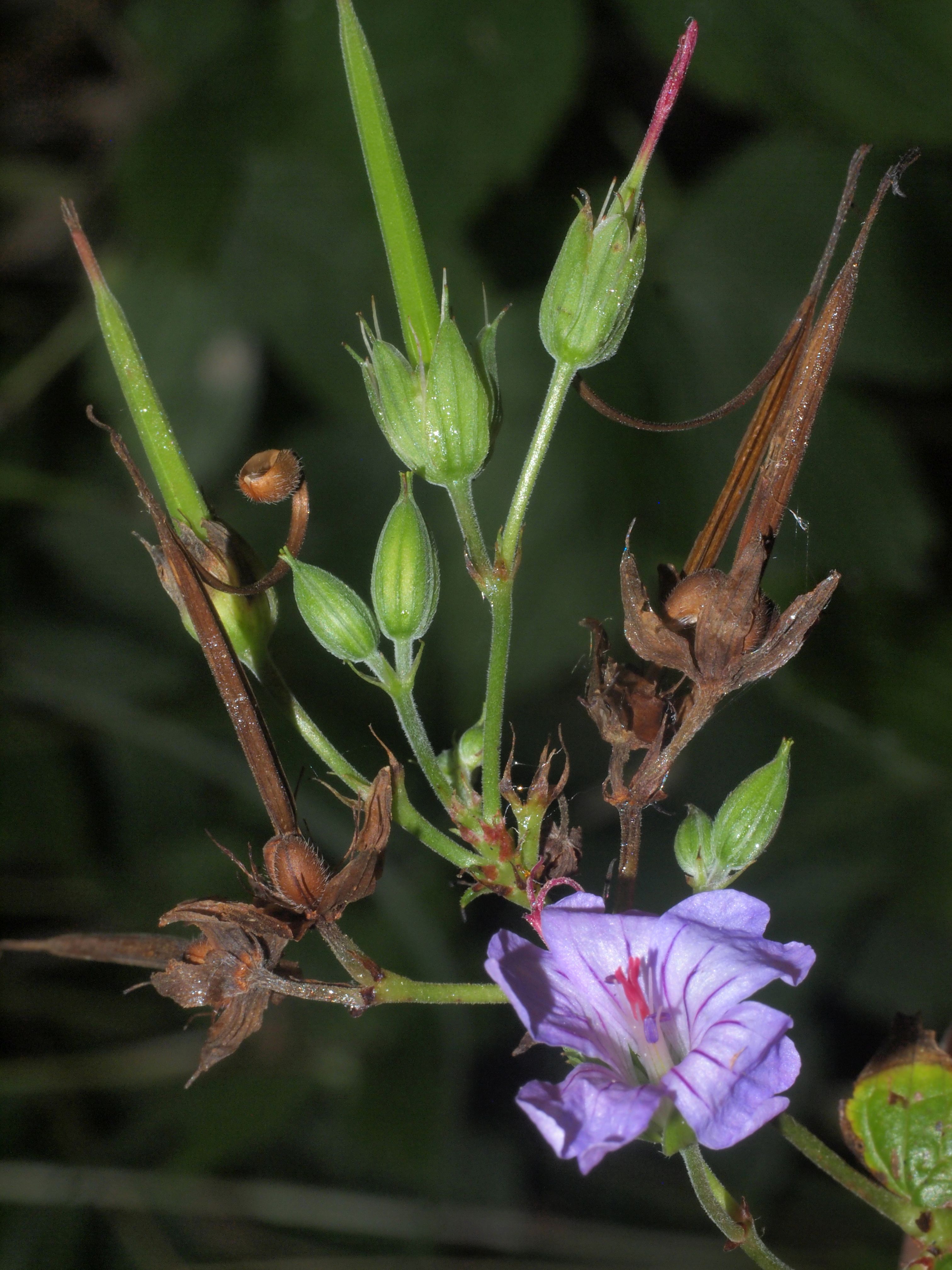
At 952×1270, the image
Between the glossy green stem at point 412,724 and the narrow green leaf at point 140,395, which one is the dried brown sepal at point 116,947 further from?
the narrow green leaf at point 140,395

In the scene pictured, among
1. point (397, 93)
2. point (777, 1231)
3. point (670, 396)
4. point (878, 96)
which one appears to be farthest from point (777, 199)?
point (777, 1231)

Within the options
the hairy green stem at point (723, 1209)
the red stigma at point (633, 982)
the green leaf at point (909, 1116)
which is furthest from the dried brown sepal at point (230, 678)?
the green leaf at point (909, 1116)

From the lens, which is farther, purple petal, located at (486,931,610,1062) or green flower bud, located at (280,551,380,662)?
green flower bud, located at (280,551,380,662)

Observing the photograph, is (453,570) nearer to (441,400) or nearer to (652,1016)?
(441,400)

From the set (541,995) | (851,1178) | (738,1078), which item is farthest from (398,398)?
(851,1178)

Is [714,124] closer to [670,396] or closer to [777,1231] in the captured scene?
[670,396]

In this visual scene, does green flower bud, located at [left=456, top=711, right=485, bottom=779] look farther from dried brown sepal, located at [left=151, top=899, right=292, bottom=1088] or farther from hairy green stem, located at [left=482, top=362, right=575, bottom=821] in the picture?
dried brown sepal, located at [left=151, top=899, right=292, bottom=1088]

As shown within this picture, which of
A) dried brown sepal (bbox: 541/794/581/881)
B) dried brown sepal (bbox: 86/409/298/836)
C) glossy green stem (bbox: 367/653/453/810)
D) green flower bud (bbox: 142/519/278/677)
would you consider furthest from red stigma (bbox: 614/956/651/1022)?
green flower bud (bbox: 142/519/278/677)
